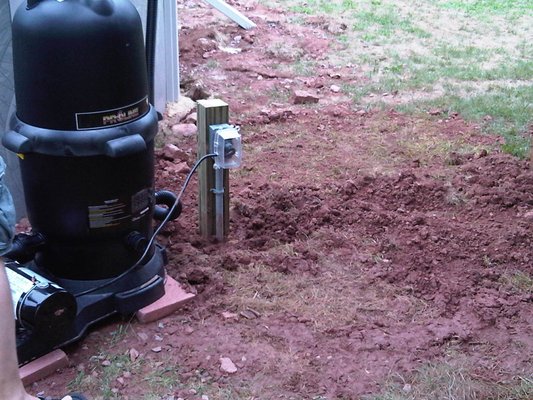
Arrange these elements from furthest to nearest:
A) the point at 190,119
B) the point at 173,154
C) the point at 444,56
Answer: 1. the point at 444,56
2. the point at 190,119
3. the point at 173,154

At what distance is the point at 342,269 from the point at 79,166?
1.45 meters

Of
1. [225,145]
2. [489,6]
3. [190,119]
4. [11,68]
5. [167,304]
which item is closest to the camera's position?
[167,304]

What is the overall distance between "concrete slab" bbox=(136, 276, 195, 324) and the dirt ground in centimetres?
4

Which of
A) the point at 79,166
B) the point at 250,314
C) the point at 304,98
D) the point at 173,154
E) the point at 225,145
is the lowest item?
the point at 304,98

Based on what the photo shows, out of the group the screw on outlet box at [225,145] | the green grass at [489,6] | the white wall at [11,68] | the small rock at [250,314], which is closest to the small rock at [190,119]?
the white wall at [11,68]

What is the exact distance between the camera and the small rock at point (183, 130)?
203 inches

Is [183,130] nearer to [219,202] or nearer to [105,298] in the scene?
[219,202]

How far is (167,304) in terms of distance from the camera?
2.99m

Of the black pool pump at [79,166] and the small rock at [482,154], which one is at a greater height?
the black pool pump at [79,166]

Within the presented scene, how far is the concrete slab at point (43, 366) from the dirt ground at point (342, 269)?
4cm

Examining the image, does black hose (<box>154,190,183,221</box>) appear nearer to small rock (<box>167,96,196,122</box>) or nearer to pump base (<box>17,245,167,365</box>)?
pump base (<box>17,245,167,365</box>)

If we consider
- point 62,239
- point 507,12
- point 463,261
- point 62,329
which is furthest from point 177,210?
point 507,12

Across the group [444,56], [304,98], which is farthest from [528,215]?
[444,56]

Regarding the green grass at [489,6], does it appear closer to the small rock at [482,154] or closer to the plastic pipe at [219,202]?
the small rock at [482,154]
